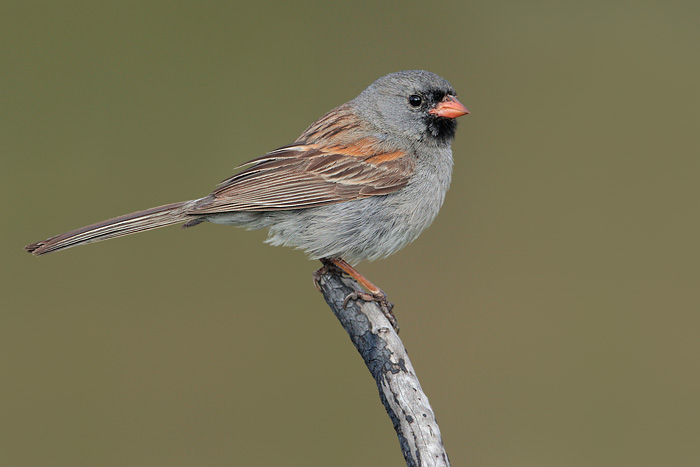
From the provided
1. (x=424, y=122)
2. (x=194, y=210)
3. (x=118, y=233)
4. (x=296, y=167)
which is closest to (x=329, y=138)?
(x=296, y=167)

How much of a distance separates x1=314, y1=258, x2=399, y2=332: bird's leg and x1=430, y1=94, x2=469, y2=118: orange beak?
1022 millimetres

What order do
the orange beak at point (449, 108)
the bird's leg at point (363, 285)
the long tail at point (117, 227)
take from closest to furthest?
the long tail at point (117, 227)
the bird's leg at point (363, 285)
the orange beak at point (449, 108)

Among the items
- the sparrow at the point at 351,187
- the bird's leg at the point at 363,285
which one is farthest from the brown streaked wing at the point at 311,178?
the bird's leg at the point at 363,285

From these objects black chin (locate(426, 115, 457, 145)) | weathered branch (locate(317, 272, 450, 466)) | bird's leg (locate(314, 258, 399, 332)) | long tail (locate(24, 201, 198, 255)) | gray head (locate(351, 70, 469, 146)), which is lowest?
weathered branch (locate(317, 272, 450, 466))

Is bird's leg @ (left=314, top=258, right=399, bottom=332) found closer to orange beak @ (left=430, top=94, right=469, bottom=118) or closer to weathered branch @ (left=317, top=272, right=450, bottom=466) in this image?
weathered branch @ (left=317, top=272, right=450, bottom=466)

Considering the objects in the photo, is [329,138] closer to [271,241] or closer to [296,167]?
[296,167]

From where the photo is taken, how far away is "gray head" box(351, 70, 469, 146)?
3967 millimetres

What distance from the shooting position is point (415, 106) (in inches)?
157

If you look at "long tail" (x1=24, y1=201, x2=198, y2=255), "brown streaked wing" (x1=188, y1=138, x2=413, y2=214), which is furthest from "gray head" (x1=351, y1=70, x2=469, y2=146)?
"long tail" (x1=24, y1=201, x2=198, y2=255)

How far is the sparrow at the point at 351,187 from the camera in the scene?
3650 millimetres

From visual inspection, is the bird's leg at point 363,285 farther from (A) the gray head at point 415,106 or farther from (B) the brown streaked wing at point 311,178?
(A) the gray head at point 415,106

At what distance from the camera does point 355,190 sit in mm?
3713

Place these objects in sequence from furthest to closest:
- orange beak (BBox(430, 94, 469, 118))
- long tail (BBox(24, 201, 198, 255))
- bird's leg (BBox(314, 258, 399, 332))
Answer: orange beak (BBox(430, 94, 469, 118))
bird's leg (BBox(314, 258, 399, 332))
long tail (BBox(24, 201, 198, 255))

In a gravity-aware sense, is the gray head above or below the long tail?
above
